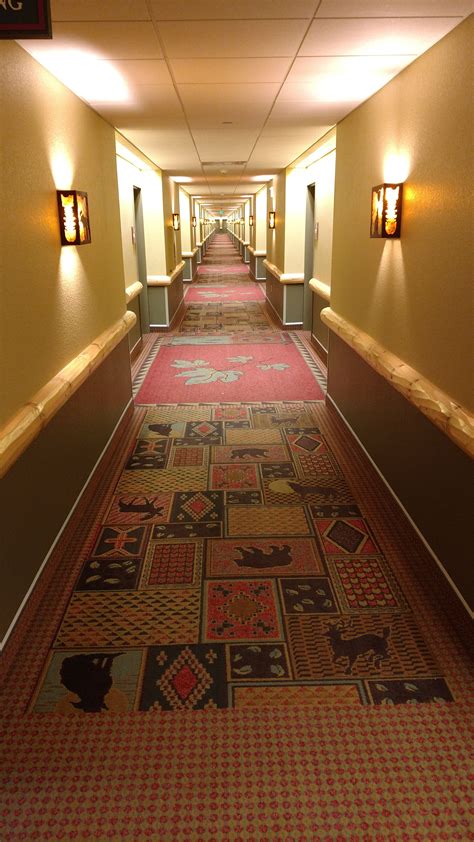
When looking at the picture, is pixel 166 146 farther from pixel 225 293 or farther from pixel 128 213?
pixel 225 293

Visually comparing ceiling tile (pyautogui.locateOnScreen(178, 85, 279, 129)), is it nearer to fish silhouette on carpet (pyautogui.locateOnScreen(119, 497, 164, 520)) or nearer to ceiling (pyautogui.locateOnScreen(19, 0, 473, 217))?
ceiling (pyautogui.locateOnScreen(19, 0, 473, 217))

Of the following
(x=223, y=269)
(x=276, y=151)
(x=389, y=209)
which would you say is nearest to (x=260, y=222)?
(x=223, y=269)

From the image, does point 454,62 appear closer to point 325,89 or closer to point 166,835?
point 325,89

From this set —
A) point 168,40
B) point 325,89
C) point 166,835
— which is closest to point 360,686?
point 166,835

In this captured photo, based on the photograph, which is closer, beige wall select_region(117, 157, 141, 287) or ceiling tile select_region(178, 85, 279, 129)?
ceiling tile select_region(178, 85, 279, 129)

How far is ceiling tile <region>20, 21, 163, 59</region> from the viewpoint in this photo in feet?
8.43

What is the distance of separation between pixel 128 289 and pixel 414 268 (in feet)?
16.1

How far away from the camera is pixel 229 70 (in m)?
3.38

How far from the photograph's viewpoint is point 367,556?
333 cm

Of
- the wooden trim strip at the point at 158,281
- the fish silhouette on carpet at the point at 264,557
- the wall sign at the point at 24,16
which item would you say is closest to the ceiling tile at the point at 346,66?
the wall sign at the point at 24,16

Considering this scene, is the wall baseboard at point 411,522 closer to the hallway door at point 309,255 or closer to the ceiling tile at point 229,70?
the ceiling tile at point 229,70

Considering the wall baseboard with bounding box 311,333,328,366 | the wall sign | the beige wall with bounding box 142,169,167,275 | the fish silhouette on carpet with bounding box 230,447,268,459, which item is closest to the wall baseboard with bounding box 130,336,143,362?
the beige wall with bounding box 142,169,167,275

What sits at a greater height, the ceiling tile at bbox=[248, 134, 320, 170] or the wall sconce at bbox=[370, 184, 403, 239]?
the ceiling tile at bbox=[248, 134, 320, 170]

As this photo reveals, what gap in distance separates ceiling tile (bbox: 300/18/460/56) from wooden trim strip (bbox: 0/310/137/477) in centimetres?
216
